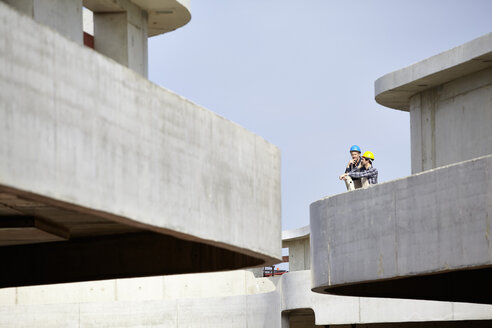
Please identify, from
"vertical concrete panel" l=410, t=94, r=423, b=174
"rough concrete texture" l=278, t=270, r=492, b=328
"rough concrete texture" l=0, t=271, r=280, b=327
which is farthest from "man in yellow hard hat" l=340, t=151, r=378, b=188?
"rough concrete texture" l=278, t=270, r=492, b=328

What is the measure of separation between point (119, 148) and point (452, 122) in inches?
594

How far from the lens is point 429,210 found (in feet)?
49.7

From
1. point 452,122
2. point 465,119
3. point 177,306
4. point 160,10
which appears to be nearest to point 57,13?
point 160,10

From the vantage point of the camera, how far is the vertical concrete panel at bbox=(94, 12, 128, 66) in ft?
68.5

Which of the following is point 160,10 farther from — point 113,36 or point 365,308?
point 365,308

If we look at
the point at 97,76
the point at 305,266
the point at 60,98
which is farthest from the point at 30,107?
the point at 305,266

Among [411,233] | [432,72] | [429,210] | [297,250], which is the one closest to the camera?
[429,210]

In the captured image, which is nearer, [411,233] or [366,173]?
[411,233]

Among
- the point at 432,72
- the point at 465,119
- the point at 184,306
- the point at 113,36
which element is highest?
the point at 113,36

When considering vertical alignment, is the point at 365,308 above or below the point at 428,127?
below

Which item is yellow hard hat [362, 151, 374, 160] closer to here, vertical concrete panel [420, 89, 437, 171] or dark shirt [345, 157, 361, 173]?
dark shirt [345, 157, 361, 173]

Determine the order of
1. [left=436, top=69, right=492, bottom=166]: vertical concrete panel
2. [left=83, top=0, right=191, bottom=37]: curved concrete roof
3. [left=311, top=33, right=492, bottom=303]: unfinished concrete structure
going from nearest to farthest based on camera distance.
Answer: [left=311, top=33, right=492, bottom=303]: unfinished concrete structure < [left=83, top=0, right=191, bottom=37]: curved concrete roof < [left=436, top=69, right=492, bottom=166]: vertical concrete panel

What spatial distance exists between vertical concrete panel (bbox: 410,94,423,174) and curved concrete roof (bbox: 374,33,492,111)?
0.84ft

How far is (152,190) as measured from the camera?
9.67 metres
